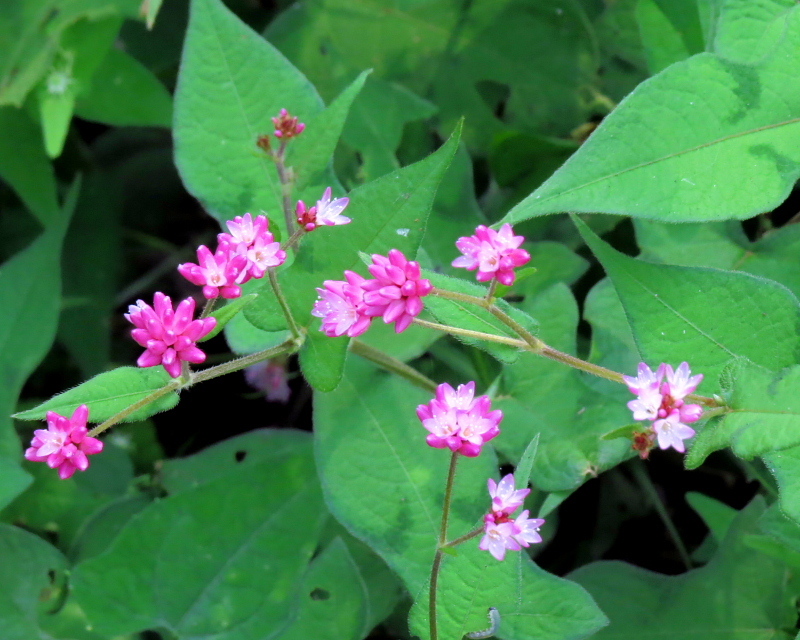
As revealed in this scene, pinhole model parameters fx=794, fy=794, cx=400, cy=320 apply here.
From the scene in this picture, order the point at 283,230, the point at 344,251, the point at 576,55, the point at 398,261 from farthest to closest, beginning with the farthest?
the point at 576,55 → the point at 283,230 → the point at 344,251 → the point at 398,261

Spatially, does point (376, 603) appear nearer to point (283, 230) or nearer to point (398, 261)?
point (283, 230)

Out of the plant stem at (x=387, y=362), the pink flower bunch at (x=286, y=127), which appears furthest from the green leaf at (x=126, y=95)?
the plant stem at (x=387, y=362)

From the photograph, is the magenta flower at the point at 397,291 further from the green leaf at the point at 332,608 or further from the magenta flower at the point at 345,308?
the green leaf at the point at 332,608

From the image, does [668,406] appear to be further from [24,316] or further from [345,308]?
[24,316]

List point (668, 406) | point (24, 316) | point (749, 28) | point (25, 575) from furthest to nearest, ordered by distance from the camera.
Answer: point (24, 316) → point (25, 575) → point (749, 28) → point (668, 406)

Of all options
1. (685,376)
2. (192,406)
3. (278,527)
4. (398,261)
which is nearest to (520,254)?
(398,261)

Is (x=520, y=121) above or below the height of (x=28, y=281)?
above

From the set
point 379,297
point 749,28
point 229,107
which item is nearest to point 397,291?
point 379,297
